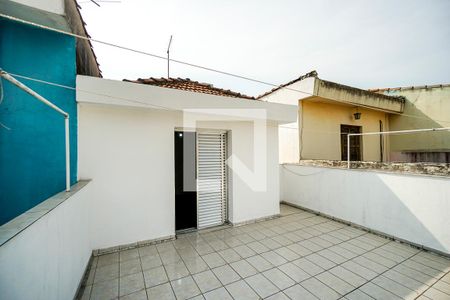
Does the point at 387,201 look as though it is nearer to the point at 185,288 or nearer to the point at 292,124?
the point at 292,124

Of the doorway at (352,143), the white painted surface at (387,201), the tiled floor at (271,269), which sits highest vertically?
the doorway at (352,143)

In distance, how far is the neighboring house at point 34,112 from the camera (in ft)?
11.5

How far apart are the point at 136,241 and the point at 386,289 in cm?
514

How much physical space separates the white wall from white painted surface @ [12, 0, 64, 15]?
66.0 inches

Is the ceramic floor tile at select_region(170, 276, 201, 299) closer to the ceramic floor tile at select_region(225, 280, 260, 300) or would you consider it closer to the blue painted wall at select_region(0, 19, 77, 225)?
the ceramic floor tile at select_region(225, 280, 260, 300)

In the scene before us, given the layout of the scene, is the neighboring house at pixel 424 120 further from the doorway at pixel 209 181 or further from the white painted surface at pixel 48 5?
the white painted surface at pixel 48 5

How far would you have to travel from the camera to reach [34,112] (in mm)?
3676

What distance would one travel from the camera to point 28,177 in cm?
363

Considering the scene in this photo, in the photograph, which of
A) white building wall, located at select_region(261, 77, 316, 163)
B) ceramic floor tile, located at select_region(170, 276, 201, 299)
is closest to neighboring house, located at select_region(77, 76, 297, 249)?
ceramic floor tile, located at select_region(170, 276, 201, 299)

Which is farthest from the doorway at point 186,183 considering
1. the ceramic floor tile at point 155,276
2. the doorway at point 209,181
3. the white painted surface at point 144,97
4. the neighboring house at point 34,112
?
the neighboring house at point 34,112

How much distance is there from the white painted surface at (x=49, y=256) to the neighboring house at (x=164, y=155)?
Result: 0.88m

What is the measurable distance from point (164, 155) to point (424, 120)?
42.4 ft

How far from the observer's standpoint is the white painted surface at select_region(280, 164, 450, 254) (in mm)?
4305

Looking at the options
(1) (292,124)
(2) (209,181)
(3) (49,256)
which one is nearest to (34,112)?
(3) (49,256)
